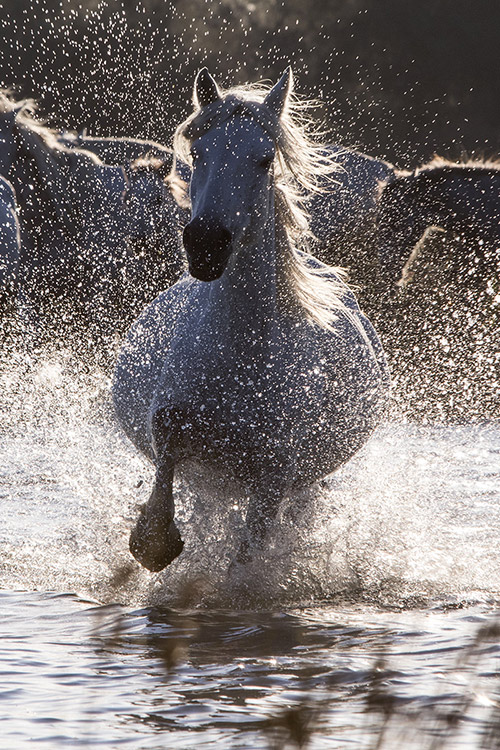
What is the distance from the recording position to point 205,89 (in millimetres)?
3658

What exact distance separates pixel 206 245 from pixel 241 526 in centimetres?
138

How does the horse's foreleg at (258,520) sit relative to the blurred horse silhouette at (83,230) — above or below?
below

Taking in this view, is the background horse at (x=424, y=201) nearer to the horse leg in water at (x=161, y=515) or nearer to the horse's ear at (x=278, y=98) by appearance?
the horse's ear at (x=278, y=98)

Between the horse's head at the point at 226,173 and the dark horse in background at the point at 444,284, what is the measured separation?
4.48 m

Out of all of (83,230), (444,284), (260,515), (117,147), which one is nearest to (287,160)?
(260,515)

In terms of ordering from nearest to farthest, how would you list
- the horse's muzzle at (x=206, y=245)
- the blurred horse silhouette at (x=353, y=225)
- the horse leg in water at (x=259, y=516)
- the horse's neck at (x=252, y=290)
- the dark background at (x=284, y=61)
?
the horse's muzzle at (x=206, y=245)
the horse's neck at (x=252, y=290)
the horse leg in water at (x=259, y=516)
the blurred horse silhouette at (x=353, y=225)
the dark background at (x=284, y=61)

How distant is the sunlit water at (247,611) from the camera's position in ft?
7.23

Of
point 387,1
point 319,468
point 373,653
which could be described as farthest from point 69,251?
point 387,1

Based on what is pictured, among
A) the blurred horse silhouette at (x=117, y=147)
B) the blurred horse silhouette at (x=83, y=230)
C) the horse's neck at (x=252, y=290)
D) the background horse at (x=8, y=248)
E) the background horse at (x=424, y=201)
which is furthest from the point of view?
the blurred horse silhouette at (x=117, y=147)

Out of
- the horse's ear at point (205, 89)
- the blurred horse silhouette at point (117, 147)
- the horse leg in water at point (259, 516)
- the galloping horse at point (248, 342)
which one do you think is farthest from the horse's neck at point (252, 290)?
the blurred horse silhouette at point (117, 147)

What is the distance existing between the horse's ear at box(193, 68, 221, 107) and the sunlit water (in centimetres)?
149

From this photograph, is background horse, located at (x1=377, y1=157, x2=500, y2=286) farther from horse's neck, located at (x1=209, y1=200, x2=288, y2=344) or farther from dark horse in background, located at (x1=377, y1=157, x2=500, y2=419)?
horse's neck, located at (x1=209, y1=200, x2=288, y2=344)

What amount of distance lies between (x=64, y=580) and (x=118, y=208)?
644 centimetres

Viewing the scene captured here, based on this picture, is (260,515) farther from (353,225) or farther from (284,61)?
(284,61)
